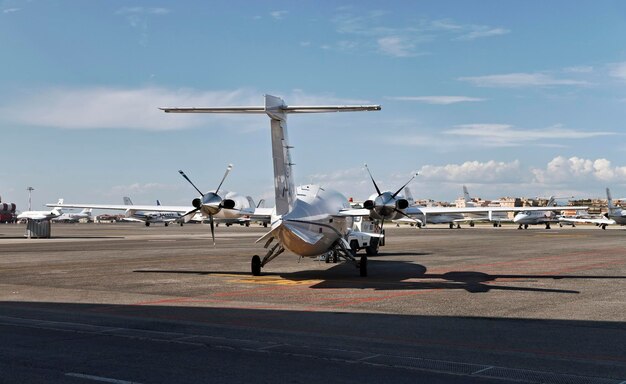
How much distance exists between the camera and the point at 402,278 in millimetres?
28594

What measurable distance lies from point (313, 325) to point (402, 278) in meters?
12.9

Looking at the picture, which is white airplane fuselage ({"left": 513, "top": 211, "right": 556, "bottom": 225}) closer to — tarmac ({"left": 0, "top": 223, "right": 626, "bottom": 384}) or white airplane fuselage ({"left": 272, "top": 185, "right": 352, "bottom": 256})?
tarmac ({"left": 0, "top": 223, "right": 626, "bottom": 384})

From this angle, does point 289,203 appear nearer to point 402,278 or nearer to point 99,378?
point 402,278

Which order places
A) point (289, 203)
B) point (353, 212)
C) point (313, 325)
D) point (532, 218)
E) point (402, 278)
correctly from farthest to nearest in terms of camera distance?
point (532, 218), point (353, 212), point (402, 278), point (289, 203), point (313, 325)

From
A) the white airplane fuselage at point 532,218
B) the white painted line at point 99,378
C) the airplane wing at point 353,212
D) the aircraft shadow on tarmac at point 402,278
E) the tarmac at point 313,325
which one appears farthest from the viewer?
the white airplane fuselage at point 532,218

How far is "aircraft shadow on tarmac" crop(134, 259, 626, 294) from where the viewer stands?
81.7 ft

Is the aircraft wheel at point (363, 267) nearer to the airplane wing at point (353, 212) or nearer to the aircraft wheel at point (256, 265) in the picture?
the airplane wing at point (353, 212)

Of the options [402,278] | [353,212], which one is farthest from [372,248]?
[402,278]

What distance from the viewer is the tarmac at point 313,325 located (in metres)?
11.2

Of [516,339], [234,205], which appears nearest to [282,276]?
[234,205]

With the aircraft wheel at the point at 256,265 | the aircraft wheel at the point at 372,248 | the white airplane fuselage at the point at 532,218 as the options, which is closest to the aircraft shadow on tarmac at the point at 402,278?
the aircraft wheel at the point at 256,265

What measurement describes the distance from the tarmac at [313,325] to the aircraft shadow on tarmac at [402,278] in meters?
0.09

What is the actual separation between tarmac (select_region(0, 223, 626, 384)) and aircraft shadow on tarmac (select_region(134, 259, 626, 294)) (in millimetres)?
85

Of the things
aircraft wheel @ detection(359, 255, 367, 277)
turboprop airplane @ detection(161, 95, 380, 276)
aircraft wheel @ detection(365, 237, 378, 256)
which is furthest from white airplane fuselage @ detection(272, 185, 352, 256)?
aircraft wheel @ detection(365, 237, 378, 256)
